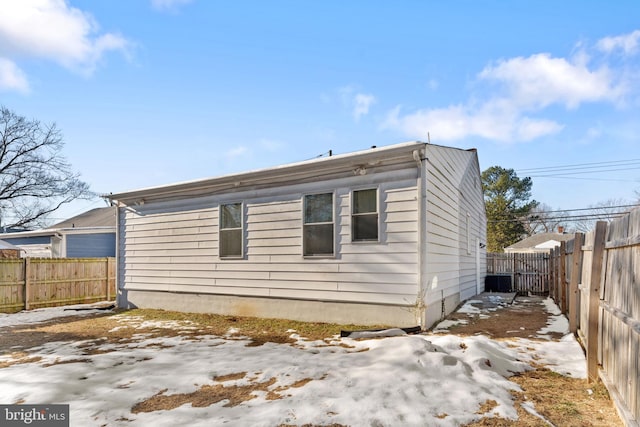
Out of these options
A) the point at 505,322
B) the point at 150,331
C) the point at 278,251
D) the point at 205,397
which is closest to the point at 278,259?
the point at 278,251

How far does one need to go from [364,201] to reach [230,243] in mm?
3810

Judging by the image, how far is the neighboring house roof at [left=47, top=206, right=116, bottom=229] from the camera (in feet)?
71.1

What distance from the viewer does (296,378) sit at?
13.7 feet

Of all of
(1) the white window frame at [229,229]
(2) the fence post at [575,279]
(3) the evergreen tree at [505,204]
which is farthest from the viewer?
(3) the evergreen tree at [505,204]

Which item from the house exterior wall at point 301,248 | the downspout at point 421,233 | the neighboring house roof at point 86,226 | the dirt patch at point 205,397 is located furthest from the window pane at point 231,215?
the neighboring house roof at point 86,226

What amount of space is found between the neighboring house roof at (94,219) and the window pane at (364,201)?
18.3 m

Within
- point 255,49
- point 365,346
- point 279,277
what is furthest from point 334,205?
point 255,49

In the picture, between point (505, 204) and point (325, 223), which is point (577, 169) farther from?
point (325, 223)

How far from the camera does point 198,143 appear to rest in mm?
12938

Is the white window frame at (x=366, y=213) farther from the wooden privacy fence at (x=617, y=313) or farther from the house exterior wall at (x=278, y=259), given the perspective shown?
the wooden privacy fence at (x=617, y=313)

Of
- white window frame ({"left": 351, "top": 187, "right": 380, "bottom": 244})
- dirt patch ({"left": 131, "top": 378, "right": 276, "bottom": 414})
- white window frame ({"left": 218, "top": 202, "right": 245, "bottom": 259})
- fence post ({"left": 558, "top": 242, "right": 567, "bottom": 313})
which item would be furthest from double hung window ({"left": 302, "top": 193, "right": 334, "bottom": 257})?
fence post ({"left": 558, "top": 242, "right": 567, "bottom": 313})

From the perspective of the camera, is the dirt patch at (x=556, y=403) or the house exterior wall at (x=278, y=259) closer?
the dirt patch at (x=556, y=403)

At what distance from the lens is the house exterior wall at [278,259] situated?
22.4ft

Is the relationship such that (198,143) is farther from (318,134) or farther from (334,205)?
(334,205)
